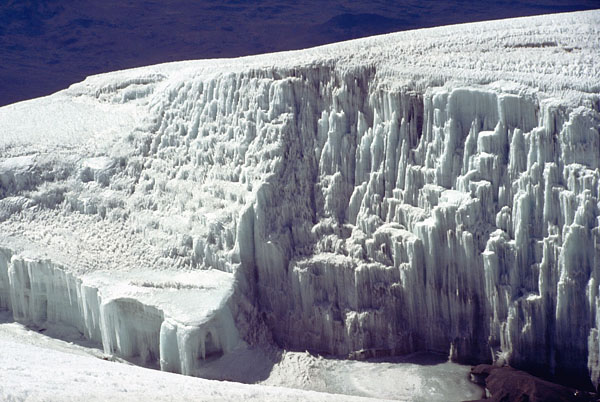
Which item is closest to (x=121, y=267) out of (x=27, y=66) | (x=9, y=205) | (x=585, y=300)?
(x=9, y=205)

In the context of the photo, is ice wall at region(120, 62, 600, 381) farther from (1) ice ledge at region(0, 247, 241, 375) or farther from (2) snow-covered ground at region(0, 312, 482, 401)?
(1) ice ledge at region(0, 247, 241, 375)

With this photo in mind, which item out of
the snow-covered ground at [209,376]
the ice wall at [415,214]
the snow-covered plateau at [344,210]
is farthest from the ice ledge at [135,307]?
the ice wall at [415,214]

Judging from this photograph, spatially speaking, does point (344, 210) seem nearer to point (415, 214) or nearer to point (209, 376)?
point (415, 214)

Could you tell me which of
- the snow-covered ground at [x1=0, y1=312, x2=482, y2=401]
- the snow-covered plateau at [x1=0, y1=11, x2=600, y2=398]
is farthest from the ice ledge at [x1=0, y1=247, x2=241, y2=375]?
the snow-covered ground at [x1=0, y1=312, x2=482, y2=401]

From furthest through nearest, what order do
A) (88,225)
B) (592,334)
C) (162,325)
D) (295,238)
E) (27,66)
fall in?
(27,66) → (88,225) → (295,238) → (162,325) → (592,334)

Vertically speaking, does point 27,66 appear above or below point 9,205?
above

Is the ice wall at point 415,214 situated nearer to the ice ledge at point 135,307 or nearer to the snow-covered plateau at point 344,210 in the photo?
the snow-covered plateau at point 344,210

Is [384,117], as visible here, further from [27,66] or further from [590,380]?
[27,66]
